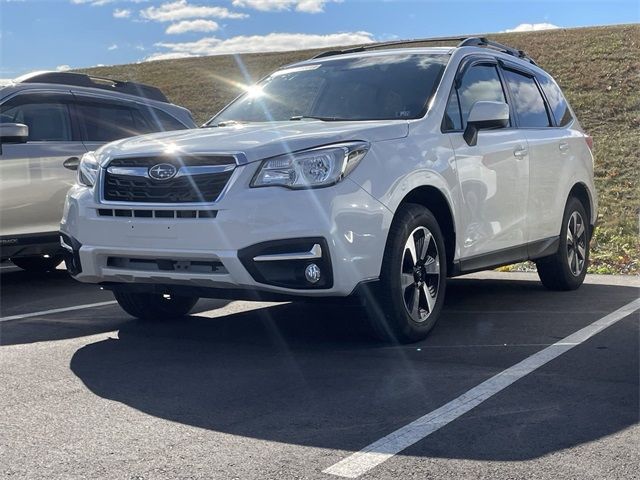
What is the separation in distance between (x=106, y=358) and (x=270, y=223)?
4.11 ft

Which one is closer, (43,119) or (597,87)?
(43,119)

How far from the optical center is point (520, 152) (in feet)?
23.6

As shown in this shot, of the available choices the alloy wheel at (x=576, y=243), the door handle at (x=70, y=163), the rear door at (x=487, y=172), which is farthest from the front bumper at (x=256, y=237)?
the door handle at (x=70, y=163)

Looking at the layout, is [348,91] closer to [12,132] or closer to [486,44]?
[486,44]

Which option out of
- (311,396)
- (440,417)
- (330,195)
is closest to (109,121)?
(330,195)

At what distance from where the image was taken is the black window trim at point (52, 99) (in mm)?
8716

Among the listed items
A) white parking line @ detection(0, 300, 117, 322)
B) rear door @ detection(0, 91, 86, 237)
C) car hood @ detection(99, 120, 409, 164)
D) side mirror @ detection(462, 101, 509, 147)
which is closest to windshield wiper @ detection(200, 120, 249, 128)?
car hood @ detection(99, 120, 409, 164)

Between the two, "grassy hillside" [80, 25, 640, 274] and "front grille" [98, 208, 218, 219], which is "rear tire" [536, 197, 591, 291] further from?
"front grille" [98, 208, 218, 219]

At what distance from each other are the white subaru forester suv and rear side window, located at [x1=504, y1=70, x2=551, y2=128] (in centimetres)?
18

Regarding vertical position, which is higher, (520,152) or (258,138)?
(258,138)

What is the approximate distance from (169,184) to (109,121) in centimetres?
431

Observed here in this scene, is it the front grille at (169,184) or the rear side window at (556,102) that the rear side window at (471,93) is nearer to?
the rear side window at (556,102)

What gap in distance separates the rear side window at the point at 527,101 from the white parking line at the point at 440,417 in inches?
84.7

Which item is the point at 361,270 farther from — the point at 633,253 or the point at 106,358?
the point at 633,253
